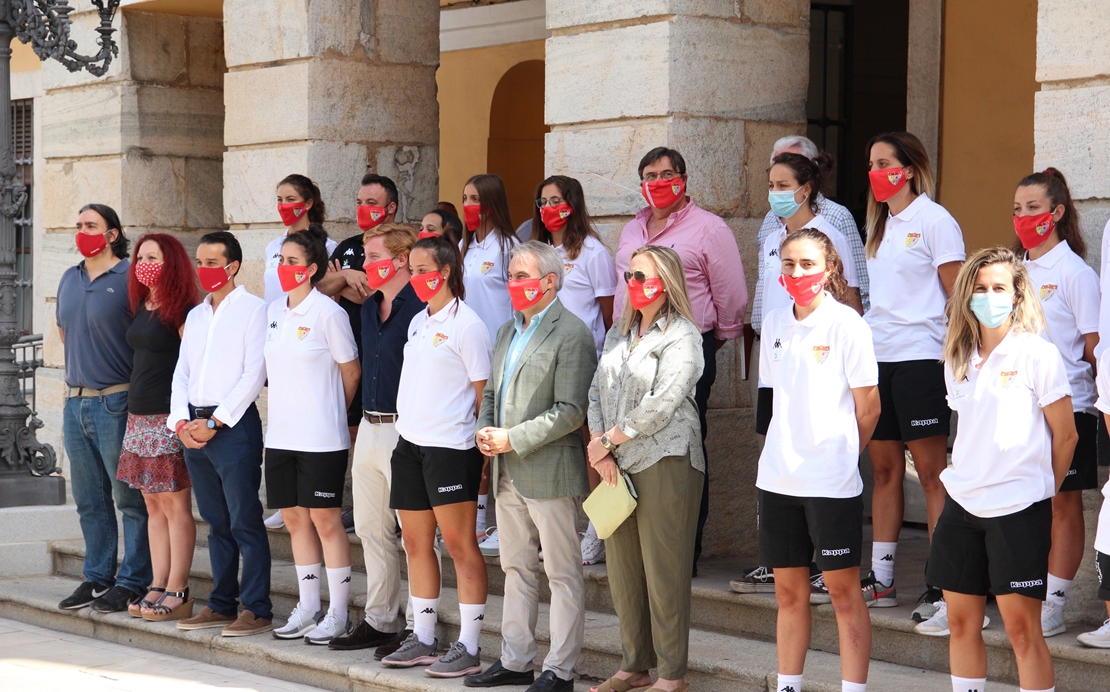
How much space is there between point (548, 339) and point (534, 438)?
40cm

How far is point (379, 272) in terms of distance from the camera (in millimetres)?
6234

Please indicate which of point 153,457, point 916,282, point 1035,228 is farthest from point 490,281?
point 1035,228

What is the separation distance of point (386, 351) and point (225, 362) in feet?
3.02

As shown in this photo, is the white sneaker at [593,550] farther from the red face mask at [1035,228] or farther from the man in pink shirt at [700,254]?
the red face mask at [1035,228]

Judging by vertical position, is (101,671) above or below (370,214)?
below

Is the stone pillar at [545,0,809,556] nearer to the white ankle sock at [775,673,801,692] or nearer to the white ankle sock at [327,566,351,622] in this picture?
the white ankle sock at [327,566,351,622]

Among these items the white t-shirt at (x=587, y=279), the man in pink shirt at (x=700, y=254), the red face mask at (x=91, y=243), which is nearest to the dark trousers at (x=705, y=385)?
the man in pink shirt at (x=700, y=254)

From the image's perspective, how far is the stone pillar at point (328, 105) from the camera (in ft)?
28.7

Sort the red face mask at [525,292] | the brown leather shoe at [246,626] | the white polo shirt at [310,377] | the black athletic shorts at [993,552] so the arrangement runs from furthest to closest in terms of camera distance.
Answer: the brown leather shoe at [246,626] < the white polo shirt at [310,377] < the red face mask at [525,292] < the black athletic shorts at [993,552]

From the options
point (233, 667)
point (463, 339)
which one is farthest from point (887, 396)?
point (233, 667)

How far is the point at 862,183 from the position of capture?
10633 mm

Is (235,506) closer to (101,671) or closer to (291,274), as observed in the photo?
(101,671)

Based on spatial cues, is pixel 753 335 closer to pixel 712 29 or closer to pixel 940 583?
pixel 712 29

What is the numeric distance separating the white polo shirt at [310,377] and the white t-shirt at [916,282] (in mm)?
2394
